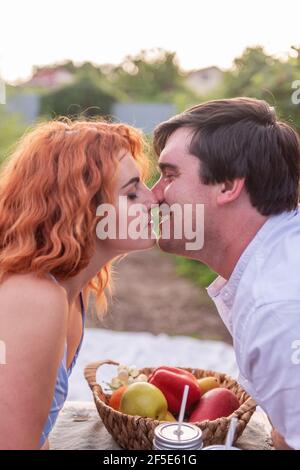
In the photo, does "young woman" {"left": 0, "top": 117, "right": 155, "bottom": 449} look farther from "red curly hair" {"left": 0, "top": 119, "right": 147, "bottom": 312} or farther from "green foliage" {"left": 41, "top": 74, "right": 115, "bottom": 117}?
"green foliage" {"left": 41, "top": 74, "right": 115, "bottom": 117}

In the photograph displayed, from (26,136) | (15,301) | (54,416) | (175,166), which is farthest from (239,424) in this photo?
(26,136)

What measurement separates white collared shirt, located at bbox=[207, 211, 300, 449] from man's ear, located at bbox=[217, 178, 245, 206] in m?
0.25

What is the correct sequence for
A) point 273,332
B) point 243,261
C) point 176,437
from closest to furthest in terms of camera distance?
1. point 176,437
2. point 273,332
3. point 243,261

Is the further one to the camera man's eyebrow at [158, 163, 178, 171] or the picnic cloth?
man's eyebrow at [158, 163, 178, 171]

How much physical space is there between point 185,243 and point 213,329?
11.9ft

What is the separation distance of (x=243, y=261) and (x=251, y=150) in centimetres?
39

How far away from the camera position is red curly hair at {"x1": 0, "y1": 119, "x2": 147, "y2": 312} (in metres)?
1.56

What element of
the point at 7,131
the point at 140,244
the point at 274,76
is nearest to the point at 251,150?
the point at 140,244

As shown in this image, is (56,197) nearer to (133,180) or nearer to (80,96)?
(133,180)

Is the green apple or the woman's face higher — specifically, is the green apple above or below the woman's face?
below

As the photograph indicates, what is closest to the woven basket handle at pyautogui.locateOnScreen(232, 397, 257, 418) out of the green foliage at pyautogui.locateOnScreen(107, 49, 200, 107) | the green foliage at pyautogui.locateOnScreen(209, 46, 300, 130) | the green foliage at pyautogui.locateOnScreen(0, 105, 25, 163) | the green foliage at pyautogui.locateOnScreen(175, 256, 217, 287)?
the green foliage at pyautogui.locateOnScreen(209, 46, 300, 130)

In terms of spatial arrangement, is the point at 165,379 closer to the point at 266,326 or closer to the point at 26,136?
the point at 266,326

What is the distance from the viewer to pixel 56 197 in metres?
1.61

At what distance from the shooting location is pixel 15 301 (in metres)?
1.46
